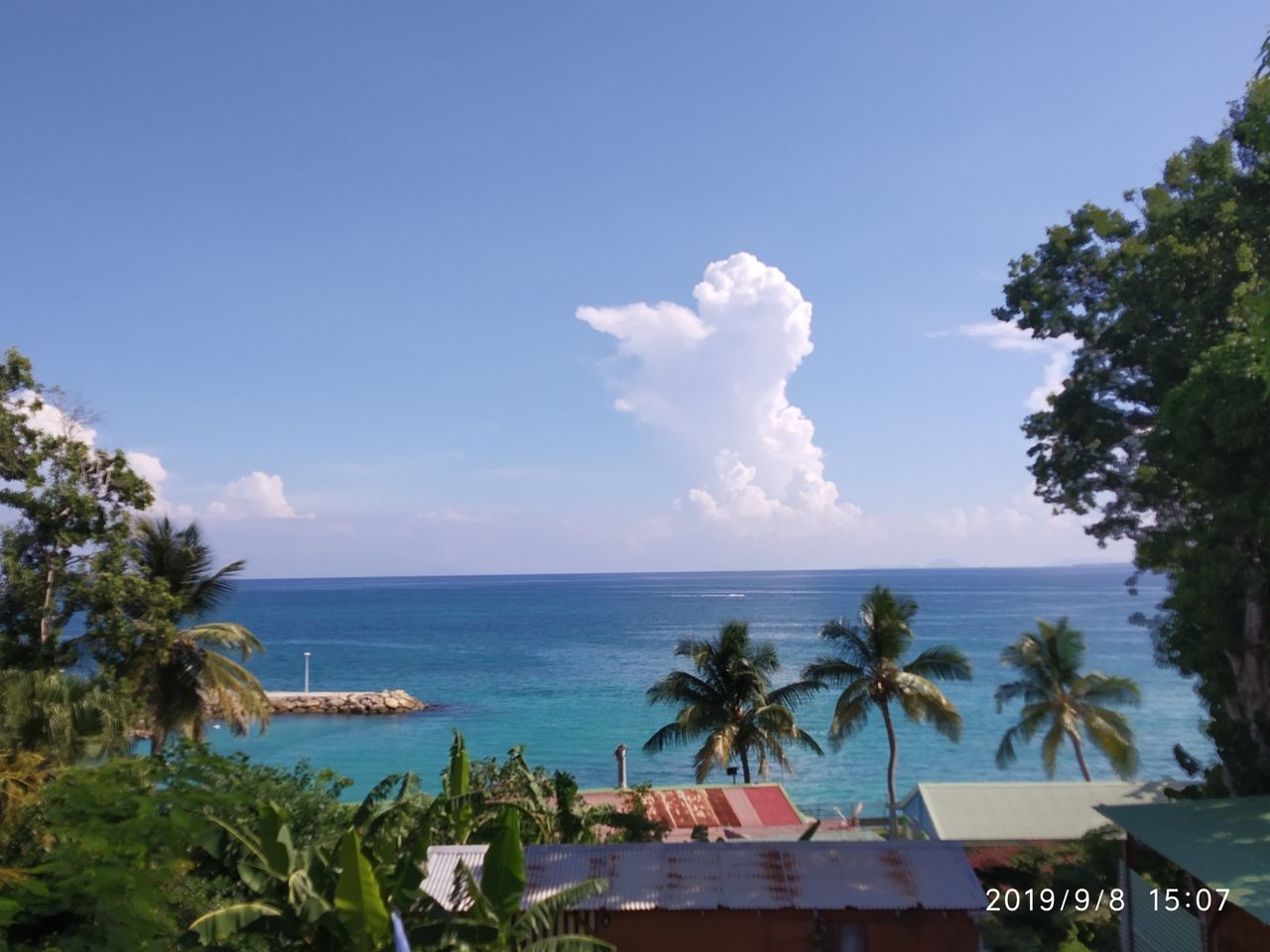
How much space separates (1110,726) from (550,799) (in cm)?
2190

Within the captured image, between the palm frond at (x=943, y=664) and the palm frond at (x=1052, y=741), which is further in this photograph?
the palm frond at (x=1052, y=741)

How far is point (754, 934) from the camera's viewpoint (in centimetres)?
1077

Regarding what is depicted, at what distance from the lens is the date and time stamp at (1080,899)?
1133 cm

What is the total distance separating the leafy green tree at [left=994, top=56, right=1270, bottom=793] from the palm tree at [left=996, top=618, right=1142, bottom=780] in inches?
423

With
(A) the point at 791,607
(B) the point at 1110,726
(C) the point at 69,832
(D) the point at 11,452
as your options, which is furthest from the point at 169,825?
(A) the point at 791,607

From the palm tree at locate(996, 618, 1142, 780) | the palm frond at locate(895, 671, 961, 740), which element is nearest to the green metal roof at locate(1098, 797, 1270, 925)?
the palm frond at locate(895, 671, 961, 740)

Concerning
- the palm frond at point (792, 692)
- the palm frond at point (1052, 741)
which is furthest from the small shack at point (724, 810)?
the palm frond at point (1052, 741)

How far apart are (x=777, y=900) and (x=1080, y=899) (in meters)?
6.67

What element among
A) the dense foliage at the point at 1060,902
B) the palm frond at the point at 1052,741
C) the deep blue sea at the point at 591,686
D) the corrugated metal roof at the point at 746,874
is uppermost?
the corrugated metal roof at the point at 746,874

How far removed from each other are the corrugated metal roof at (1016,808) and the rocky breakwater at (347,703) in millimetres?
45440

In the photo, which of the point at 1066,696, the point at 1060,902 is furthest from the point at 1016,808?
the point at 1066,696

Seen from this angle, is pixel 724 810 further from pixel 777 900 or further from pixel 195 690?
pixel 195 690

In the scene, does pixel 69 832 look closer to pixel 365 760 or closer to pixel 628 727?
pixel 365 760

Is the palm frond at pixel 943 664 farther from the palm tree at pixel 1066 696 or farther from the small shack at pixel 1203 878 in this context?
the small shack at pixel 1203 878
